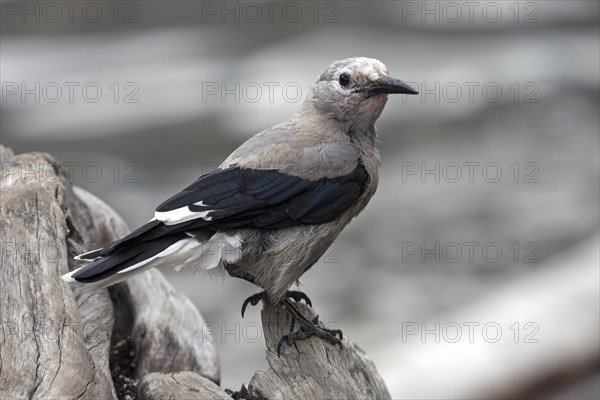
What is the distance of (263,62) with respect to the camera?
13.3 metres

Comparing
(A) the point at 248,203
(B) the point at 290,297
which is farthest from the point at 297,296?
(A) the point at 248,203

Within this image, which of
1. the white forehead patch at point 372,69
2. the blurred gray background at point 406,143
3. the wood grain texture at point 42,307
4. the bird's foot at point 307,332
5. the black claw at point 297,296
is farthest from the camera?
the blurred gray background at point 406,143

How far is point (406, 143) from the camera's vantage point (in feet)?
40.0

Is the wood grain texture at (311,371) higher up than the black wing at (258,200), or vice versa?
the black wing at (258,200)

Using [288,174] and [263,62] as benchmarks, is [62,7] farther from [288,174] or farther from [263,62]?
[288,174]

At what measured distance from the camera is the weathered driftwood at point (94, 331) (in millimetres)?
3750

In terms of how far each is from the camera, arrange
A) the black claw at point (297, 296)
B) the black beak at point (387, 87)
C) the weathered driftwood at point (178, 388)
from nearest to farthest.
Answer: the weathered driftwood at point (178, 388) < the black beak at point (387, 87) < the black claw at point (297, 296)

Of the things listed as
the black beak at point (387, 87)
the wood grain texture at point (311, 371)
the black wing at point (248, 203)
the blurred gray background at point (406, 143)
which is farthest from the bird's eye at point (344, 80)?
the blurred gray background at point (406, 143)

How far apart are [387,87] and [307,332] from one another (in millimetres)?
1204

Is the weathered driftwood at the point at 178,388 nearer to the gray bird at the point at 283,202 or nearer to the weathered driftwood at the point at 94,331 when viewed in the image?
the weathered driftwood at the point at 94,331

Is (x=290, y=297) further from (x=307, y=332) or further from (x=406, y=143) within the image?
(x=406, y=143)

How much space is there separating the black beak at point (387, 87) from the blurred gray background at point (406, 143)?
288 cm

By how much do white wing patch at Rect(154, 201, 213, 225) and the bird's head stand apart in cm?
99

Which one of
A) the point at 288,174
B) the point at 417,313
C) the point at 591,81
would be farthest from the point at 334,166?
the point at 591,81
